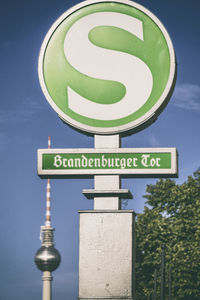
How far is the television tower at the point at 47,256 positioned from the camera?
76.9 ft

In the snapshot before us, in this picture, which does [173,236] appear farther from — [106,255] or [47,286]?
[106,255]

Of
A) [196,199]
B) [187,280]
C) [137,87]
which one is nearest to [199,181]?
[196,199]

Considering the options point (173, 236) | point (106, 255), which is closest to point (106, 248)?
point (106, 255)

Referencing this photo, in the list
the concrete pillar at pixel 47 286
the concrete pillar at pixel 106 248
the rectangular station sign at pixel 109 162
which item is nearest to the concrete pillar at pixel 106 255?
the concrete pillar at pixel 106 248

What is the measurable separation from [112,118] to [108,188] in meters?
2.05

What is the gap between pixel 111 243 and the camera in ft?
58.9

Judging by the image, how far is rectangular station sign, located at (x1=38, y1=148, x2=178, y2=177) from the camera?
18.3 m

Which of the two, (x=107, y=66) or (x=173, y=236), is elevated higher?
(x=107, y=66)

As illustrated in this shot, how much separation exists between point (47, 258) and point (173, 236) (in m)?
17.6

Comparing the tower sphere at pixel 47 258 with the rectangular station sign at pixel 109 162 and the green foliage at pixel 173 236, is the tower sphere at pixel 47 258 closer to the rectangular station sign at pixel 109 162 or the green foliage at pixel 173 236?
the rectangular station sign at pixel 109 162

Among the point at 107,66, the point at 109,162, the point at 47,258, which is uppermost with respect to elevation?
the point at 107,66

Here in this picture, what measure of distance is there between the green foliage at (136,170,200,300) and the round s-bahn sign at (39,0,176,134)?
21.2m

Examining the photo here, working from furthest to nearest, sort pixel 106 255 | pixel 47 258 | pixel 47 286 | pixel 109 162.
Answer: pixel 47 258
pixel 47 286
pixel 109 162
pixel 106 255

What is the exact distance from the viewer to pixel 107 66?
762 inches
